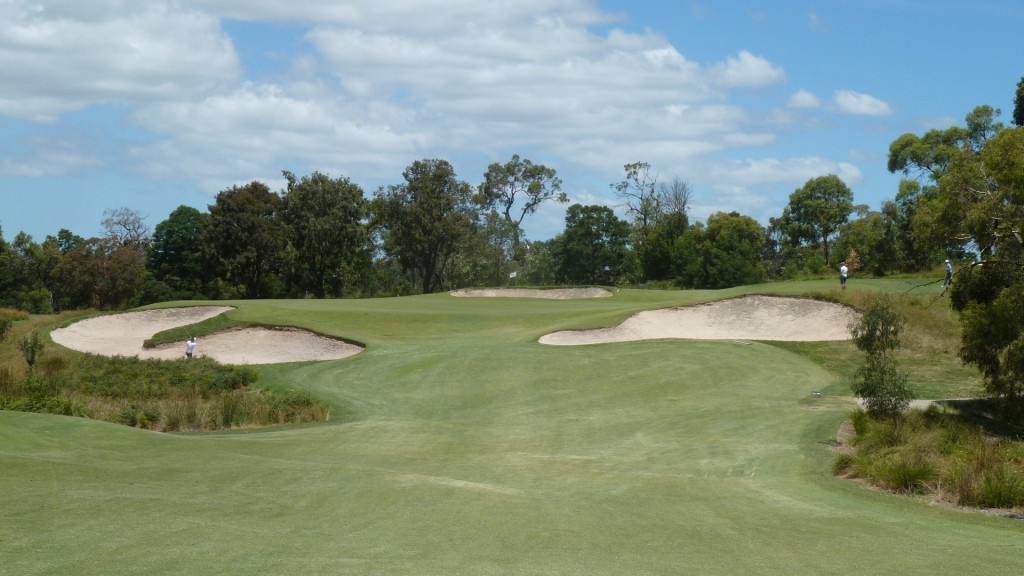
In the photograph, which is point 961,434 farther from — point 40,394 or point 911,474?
point 40,394

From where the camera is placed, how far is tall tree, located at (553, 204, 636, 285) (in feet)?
355

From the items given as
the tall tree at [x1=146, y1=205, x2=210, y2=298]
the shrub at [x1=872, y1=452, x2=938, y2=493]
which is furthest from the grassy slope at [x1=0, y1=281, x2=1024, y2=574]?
the tall tree at [x1=146, y1=205, x2=210, y2=298]

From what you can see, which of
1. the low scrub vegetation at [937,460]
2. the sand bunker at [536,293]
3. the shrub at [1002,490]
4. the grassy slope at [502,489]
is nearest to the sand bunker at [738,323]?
the grassy slope at [502,489]

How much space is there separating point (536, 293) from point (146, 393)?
1673 inches

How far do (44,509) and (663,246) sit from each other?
294 ft

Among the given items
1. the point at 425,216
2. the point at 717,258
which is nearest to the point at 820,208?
the point at 717,258

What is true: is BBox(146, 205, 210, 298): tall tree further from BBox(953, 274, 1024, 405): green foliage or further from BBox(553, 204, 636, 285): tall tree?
BBox(953, 274, 1024, 405): green foliage

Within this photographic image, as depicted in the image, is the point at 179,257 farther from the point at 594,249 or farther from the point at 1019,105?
the point at 1019,105

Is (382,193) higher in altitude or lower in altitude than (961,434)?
higher

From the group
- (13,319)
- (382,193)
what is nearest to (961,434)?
(13,319)

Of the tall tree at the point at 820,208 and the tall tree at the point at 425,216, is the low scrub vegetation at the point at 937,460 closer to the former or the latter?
the tall tree at the point at 425,216

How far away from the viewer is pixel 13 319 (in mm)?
52812

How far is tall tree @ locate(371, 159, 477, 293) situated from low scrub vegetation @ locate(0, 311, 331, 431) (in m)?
57.4

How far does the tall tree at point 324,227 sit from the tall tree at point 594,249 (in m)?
27.6
